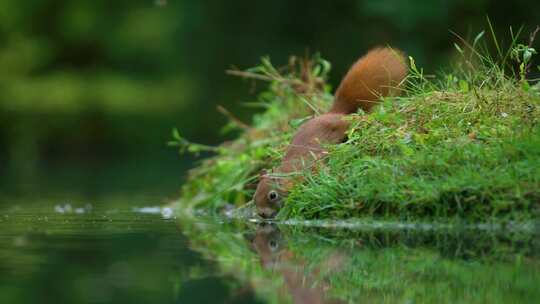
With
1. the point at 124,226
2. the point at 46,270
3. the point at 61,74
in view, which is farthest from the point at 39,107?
the point at 46,270

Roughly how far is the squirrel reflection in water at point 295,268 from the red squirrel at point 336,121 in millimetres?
646

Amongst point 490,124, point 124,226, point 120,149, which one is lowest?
point 120,149

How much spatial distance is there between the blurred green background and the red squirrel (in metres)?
11.1

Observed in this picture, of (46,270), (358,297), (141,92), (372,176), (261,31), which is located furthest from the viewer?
(141,92)

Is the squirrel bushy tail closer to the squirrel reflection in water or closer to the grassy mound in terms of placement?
the grassy mound

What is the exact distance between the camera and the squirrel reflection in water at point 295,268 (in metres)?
3.60

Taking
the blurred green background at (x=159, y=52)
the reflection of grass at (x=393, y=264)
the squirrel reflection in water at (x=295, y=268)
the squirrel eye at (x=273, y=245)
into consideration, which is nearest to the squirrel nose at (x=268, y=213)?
the reflection of grass at (x=393, y=264)

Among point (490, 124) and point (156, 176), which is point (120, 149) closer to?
point (156, 176)

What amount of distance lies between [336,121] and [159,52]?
1946 centimetres

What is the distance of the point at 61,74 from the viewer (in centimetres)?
2562

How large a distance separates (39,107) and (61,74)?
160cm

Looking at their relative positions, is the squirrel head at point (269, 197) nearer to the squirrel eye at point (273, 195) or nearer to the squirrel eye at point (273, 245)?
the squirrel eye at point (273, 195)

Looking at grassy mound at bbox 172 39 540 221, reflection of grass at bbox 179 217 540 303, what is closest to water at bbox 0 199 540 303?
reflection of grass at bbox 179 217 540 303

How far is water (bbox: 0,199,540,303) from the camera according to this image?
11.6ft
